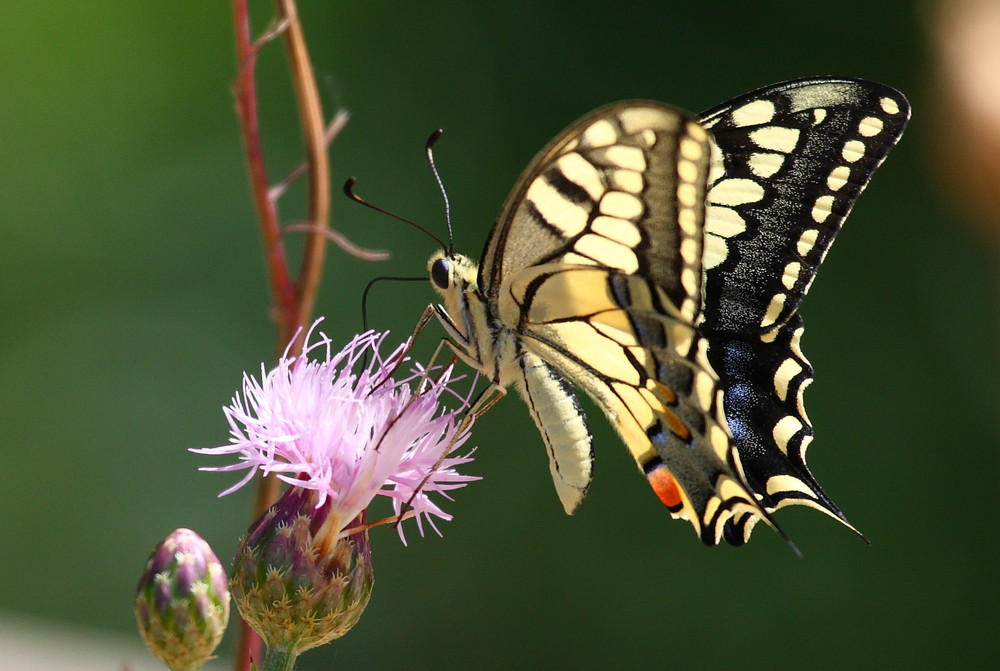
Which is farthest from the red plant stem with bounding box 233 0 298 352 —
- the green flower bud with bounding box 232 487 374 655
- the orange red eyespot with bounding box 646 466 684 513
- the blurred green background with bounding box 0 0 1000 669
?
the blurred green background with bounding box 0 0 1000 669

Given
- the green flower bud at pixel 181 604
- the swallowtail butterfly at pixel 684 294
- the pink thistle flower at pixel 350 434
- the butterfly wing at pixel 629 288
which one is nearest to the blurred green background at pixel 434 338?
the swallowtail butterfly at pixel 684 294

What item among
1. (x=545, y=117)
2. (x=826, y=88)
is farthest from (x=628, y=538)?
(x=826, y=88)

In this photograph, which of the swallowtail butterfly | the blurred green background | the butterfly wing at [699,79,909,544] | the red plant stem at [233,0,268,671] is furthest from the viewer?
the blurred green background

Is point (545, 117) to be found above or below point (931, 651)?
above

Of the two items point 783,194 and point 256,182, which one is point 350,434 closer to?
point 256,182

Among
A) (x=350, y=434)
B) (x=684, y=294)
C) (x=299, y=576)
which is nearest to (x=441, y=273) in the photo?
(x=350, y=434)

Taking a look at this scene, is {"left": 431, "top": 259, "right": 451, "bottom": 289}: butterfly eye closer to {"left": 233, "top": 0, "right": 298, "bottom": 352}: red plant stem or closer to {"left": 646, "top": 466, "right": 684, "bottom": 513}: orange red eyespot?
{"left": 233, "top": 0, "right": 298, "bottom": 352}: red plant stem

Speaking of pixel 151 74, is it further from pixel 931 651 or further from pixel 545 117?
pixel 931 651
